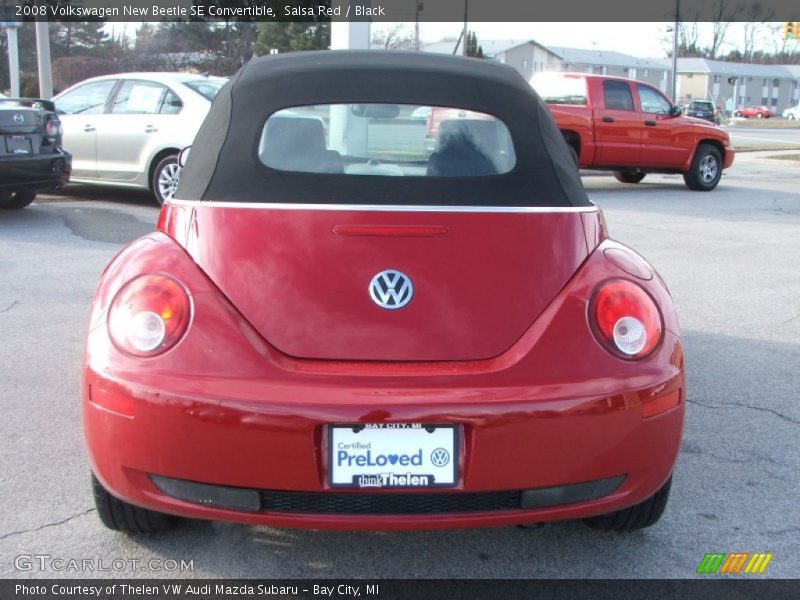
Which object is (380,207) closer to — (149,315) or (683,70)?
(149,315)

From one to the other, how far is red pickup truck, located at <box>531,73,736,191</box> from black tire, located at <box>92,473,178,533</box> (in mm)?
12351

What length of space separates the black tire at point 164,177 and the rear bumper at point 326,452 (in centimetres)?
834

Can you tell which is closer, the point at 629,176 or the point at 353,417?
the point at 353,417

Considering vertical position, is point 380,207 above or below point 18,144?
above

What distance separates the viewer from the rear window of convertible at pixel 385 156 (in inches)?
120

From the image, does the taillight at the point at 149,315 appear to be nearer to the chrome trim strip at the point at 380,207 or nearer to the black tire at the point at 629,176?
the chrome trim strip at the point at 380,207

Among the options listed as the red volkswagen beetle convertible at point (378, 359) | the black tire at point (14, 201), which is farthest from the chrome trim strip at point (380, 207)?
the black tire at point (14, 201)

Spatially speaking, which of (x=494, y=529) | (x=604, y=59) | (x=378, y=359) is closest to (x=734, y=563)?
(x=494, y=529)

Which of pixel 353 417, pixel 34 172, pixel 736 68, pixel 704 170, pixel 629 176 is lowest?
pixel 629 176

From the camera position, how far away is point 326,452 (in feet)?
7.73

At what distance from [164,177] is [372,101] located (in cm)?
794

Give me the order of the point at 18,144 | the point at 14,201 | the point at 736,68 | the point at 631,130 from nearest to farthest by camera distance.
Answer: the point at 18,144 < the point at 14,201 < the point at 631,130 < the point at 736,68

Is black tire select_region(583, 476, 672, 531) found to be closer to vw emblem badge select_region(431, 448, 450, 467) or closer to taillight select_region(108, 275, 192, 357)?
vw emblem badge select_region(431, 448, 450, 467)

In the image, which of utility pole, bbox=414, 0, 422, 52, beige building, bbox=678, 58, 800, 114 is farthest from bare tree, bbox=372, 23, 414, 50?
beige building, bbox=678, 58, 800, 114
